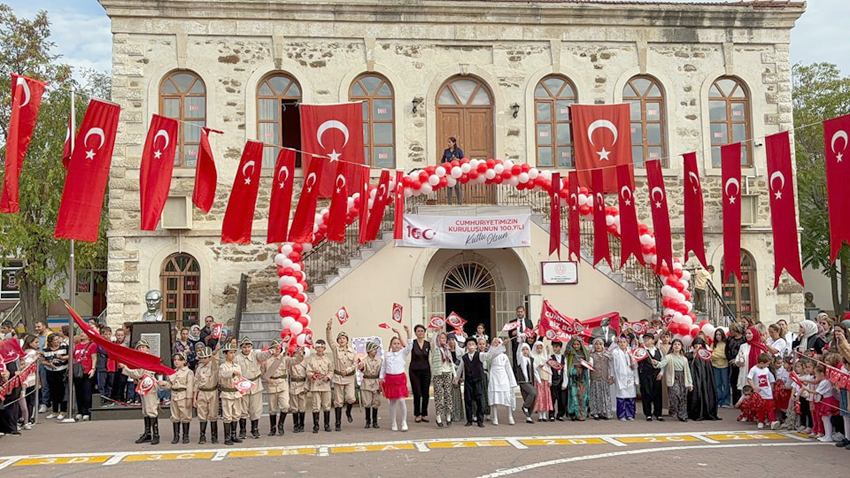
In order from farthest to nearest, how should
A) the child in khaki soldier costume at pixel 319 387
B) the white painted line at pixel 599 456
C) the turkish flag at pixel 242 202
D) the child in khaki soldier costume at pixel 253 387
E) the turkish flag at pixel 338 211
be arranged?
the turkish flag at pixel 338 211 → the turkish flag at pixel 242 202 → the child in khaki soldier costume at pixel 319 387 → the child in khaki soldier costume at pixel 253 387 → the white painted line at pixel 599 456

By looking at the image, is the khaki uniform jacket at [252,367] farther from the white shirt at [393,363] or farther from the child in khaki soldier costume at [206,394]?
the white shirt at [393,363]

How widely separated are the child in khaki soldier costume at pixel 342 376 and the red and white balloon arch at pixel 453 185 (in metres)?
2.88

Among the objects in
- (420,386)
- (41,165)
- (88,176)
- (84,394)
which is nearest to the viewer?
(88,176)

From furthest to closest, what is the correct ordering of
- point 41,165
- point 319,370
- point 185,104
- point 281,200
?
1. point 41,165
2. point 185,104
3. point 281,200
4. point 319,370

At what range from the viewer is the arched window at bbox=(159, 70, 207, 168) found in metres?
20.7

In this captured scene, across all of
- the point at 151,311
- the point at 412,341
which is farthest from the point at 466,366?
the point at 151,311

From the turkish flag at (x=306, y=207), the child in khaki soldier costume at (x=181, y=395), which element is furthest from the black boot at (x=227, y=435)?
the turkish flag at (x=306, y=207)

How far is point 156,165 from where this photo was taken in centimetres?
1391

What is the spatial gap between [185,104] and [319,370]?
9.95 metres

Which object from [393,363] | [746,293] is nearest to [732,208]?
[393,363]

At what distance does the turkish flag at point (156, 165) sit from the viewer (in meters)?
→ 13.8

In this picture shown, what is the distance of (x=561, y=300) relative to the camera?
19.6 meters

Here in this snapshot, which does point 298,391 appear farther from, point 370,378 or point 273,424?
point 370,378

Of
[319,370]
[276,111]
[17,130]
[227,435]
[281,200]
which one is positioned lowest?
[227,435]
